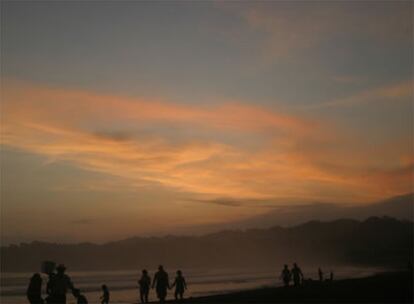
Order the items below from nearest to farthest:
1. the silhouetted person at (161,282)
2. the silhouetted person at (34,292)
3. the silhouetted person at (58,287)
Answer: the silhouetted person at (58,287)
the silhouetted person at (34,292)
the silhouetted person at (161,282)

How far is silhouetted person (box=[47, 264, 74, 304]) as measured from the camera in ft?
52.6

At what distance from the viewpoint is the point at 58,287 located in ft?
52.8

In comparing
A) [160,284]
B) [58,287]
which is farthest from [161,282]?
[58,287]

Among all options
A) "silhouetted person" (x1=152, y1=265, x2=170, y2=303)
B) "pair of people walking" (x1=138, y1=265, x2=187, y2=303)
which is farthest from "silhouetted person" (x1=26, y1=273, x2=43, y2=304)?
"silhouetted person" (x1=152, y1=265, x2=170, y2=303)

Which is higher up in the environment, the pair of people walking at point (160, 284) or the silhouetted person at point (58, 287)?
the silhouetted person at point (58, 287)

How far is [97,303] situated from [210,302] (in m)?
43.4

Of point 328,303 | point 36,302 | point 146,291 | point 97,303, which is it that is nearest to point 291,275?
point 146,291

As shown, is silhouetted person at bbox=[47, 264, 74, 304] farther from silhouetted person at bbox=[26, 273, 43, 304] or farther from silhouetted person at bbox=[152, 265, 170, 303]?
silhouetted person at bbox=[152, 265, 170, 303]

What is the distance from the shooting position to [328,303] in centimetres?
2008

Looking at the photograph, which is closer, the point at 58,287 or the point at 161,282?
the point at 58,287

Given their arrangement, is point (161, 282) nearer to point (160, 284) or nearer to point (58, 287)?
point (160, 284)

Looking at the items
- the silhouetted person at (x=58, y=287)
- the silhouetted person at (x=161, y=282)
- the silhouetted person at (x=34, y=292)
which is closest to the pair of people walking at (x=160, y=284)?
the silhouetted person at (x=161, y=282)

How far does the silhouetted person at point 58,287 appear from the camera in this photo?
16.0 metres

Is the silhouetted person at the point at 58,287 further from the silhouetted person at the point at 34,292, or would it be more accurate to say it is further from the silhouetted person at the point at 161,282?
the silhouetted person at the point at 161,282
